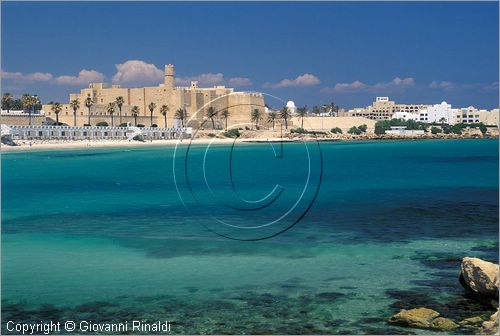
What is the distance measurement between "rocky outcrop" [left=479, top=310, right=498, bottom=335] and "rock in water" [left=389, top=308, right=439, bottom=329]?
0.59 m

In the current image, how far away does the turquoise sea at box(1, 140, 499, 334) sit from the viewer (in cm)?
784

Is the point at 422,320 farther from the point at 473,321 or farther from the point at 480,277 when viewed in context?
the point at 480,277

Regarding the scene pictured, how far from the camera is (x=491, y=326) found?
22.4ft

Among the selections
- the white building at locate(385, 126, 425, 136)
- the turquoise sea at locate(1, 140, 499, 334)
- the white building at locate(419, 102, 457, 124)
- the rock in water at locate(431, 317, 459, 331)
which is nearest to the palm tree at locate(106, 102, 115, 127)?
the turquoise sea at locate(1, 140, 499, 334)

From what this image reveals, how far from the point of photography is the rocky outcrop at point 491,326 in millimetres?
6723

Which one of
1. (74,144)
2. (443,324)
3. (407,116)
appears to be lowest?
(443,324)

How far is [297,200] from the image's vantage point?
22062 mm

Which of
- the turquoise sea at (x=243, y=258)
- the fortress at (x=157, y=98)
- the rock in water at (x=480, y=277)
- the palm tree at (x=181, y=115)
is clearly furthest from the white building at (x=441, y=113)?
the rock in water at (x=480, y=277)

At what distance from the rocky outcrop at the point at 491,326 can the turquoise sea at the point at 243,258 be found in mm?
487

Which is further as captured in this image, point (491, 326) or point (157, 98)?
point (157, 98)

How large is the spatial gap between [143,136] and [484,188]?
5306 centimetres

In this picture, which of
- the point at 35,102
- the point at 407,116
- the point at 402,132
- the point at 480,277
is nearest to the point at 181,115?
the point at 35,102

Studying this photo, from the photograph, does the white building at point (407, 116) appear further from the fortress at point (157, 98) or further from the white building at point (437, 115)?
the fortress at point (157, 98)

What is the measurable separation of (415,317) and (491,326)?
0.84 metres
